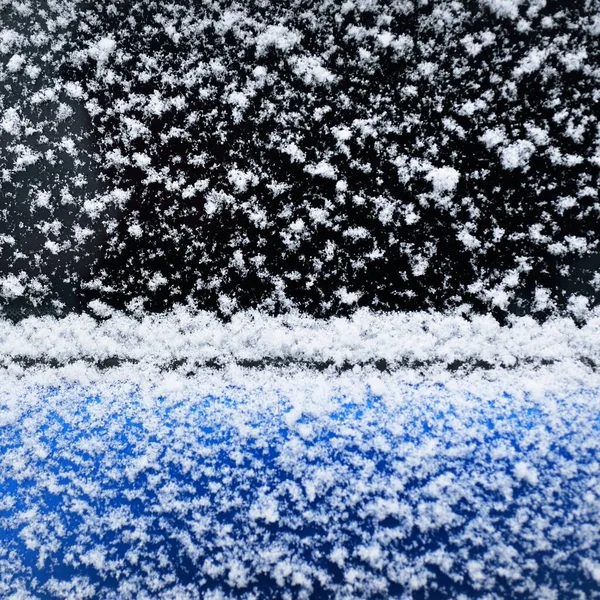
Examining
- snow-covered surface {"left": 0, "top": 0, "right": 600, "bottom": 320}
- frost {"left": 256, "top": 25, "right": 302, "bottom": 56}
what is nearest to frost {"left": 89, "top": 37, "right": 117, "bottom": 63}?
snow-covered surface {"left": 0, "top": 0, "right": 600, "bottom": 320}

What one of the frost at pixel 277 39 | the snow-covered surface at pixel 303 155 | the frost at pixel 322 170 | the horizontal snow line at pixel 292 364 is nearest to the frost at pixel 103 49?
the snow-covered surface at pixel 303 155

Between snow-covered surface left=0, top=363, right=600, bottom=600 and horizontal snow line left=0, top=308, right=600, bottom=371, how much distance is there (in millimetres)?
35

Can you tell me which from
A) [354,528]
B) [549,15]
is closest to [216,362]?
[354,528]

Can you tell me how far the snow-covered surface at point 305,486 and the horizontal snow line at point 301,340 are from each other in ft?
0.11

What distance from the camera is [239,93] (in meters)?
0.99

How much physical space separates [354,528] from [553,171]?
0.82 m

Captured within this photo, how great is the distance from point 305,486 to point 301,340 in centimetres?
30

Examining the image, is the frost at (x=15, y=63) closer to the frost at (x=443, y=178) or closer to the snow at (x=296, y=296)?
the snow at (x=296, y=296)

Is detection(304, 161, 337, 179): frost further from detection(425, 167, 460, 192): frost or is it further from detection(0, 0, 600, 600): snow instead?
detection(425, 167, 460, 192): frost

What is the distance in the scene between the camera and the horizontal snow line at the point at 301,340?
98 centimetres

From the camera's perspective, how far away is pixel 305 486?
0.96 m

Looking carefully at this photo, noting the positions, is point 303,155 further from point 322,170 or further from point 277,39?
point 277,39

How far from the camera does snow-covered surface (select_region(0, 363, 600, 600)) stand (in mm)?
896

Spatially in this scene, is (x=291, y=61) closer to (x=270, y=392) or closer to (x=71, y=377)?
(x=270, y=392)
